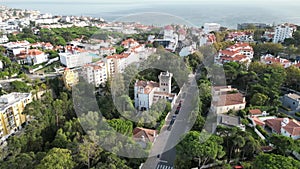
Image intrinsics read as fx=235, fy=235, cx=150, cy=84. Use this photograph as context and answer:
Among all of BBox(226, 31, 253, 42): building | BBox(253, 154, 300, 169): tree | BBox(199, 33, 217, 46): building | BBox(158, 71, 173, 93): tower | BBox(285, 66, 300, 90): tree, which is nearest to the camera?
BBox(253, 154, 300, 169): tree

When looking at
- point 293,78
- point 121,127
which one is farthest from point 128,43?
point 121,127

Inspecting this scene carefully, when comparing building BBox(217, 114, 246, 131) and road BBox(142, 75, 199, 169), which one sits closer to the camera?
road BBox(142, 75, 199, 169)

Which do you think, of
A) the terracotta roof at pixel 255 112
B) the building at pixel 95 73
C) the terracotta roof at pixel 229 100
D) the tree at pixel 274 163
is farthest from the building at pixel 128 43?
the tree at pixel 274 163

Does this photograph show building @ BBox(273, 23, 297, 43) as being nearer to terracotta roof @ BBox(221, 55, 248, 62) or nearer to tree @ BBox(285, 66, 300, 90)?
terracotta roof @ BBox(221, 55, 248, 62)

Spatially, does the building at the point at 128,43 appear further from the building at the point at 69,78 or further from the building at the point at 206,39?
the building at the point at 69,78

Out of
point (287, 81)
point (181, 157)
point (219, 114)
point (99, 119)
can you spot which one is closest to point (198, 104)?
Answer: point (219, 114)

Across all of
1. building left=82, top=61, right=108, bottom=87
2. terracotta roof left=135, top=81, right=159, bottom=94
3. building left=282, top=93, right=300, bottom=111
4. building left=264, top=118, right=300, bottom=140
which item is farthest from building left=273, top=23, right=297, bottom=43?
building left=82, top=61, right=108, bottom=87

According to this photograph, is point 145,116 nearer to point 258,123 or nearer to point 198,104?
point 198,104

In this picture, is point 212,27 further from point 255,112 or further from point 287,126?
point 287,126
